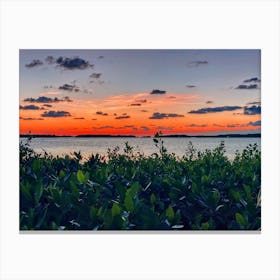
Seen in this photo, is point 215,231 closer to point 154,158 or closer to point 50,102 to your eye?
point 154,158

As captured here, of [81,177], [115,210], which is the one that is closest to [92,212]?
[115,210]

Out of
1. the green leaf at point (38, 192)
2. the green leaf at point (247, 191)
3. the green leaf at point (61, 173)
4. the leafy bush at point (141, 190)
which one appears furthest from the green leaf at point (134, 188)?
the green leaf at point (247, 191)

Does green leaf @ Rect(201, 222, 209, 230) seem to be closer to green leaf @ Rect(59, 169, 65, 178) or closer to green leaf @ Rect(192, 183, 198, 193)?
green leaf @ Rect(192, 183, 198, 193)

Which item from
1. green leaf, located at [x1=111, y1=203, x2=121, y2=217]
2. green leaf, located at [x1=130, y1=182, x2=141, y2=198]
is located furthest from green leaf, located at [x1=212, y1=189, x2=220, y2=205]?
green leaf, located at [x1=111, y1=203, x2=121, y2=217]
